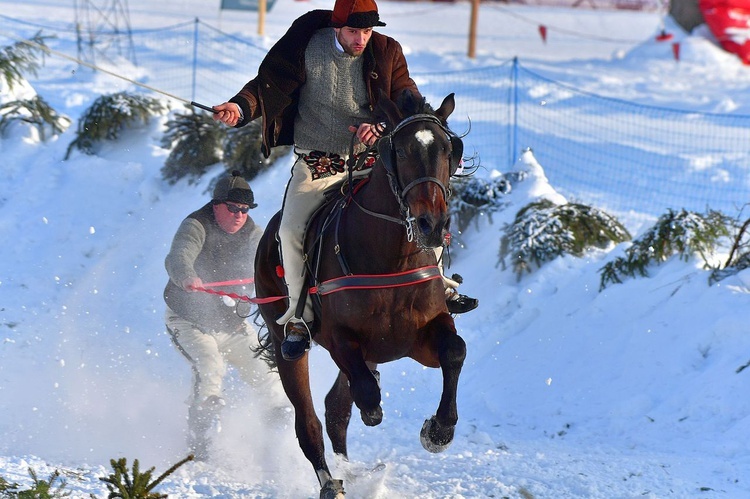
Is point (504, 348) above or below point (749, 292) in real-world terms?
below

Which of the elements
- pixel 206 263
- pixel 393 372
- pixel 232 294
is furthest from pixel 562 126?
pixel 232 294

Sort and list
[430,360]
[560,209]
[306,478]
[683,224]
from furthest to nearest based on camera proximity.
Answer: [560,209]
[683,224]
[306,478]
[430,360]

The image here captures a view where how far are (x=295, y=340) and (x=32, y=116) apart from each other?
839cm

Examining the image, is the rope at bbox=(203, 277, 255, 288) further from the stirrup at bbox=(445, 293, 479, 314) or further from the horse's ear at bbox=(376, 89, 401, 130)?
the horse's ear at bbox=(376, 89, 401, 130)

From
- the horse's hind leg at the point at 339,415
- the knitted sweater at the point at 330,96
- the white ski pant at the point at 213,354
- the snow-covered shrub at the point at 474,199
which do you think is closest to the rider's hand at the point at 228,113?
the knitted sweater at the point at 330,96

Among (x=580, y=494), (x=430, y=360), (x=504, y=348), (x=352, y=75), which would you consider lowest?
(x=504, y=348)

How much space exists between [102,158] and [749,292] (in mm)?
7848

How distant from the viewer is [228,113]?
5.40 meters

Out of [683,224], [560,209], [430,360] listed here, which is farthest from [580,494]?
[560,209]

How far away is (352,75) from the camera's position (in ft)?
18.3

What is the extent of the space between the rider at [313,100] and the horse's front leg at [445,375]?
0.41 metres

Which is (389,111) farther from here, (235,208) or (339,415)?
(235,208)

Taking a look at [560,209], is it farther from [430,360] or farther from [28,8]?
[28,8]

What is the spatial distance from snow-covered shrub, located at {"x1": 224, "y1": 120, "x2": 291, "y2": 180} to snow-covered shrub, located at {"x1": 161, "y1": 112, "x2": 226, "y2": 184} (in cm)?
17
